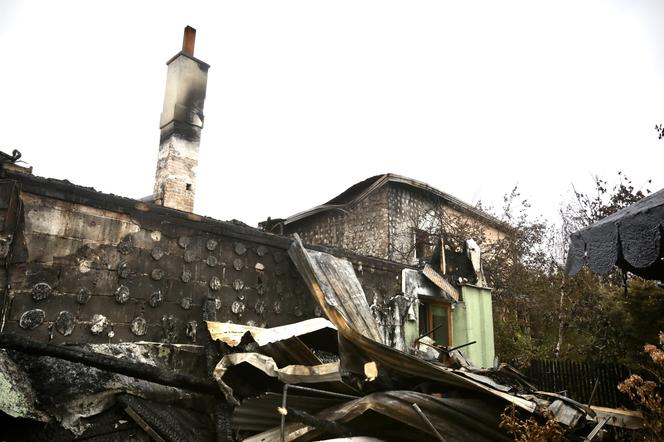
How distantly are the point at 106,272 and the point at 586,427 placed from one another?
3.90 m

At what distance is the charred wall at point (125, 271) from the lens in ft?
10.7

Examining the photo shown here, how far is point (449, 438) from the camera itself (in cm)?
252

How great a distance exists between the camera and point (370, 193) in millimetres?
13867

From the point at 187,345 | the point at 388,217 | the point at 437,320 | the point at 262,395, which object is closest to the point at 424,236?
the point at 388,217

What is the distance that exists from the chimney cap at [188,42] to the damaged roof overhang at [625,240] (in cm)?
675

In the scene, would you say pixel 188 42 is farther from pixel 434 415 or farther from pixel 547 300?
pixel 547 300

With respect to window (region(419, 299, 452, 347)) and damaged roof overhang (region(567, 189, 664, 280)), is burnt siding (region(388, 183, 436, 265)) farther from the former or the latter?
damaged roof overhang (region(567, 189, 664, 280))

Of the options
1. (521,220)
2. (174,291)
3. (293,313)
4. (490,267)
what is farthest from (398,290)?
(521,220)

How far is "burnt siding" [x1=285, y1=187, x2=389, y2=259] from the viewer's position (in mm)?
13539

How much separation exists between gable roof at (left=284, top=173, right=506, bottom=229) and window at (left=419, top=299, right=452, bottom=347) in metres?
5.72

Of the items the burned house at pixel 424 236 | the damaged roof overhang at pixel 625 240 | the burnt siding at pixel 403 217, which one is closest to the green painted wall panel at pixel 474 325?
the burned house at pixel 424 236

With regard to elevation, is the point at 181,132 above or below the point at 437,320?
above

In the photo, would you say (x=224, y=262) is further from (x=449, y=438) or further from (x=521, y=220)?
(x=521, y=220)

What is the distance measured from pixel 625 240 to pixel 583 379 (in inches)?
191
